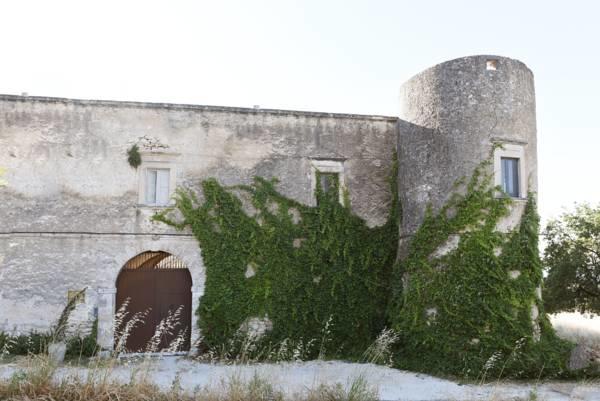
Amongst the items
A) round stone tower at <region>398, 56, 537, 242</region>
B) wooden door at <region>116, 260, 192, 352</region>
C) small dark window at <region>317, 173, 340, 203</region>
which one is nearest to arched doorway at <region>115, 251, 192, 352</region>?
wooden door at <region>116, 260, 192, 352</region>

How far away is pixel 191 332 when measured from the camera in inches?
471

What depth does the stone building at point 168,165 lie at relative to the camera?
11234 mm

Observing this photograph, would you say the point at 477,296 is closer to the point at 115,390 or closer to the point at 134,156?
the point at 115,390

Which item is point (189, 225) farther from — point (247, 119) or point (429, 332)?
point (429, 332)

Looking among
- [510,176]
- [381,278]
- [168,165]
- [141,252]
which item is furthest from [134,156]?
[510,176]

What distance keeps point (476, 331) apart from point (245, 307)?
495 centimetres

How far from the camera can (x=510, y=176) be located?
11297mm

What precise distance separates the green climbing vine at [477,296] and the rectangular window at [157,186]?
5.82m

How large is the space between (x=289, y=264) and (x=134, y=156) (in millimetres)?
4325

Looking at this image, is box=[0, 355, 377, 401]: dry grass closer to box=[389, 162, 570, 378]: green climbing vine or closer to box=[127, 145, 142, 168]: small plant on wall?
box=[389, 162, 570, 378]: green climbing vine

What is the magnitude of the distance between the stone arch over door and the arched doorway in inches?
11.9

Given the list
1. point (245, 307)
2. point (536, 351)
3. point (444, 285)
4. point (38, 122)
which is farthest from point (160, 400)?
point (38, 122)

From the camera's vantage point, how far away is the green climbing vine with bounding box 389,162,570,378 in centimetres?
1019

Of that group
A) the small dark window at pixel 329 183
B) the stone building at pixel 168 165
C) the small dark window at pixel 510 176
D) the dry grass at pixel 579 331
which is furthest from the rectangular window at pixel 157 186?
the dry grass at pixel 579 331
